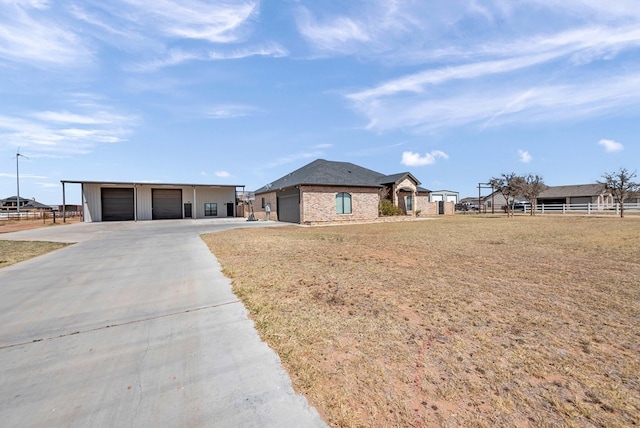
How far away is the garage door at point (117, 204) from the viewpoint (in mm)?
32000

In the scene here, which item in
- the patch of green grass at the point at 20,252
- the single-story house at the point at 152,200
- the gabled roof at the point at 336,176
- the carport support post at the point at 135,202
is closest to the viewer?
the patch of green grass at the point at 20,252

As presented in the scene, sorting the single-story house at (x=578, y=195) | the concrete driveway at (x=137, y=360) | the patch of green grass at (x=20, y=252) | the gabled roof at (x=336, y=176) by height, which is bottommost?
the concrete driveway at (x=137, y=360)

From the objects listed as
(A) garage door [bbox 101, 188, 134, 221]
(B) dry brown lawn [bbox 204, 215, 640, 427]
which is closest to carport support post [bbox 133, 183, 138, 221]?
(A) garage door [bbox 101, 188, 134, 221]

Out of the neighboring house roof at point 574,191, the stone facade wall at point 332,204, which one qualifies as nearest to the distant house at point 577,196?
the neighboring house roof at point 574,191

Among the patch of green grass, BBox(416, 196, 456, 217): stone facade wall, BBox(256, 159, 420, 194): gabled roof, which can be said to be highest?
BBox(256, 159, 420, 194): gabled roof

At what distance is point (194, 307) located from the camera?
4711mm

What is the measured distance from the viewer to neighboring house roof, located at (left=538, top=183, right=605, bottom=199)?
50616mm

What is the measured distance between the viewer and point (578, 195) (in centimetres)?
5222

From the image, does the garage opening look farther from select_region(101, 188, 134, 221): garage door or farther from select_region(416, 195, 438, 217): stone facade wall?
select_region(416, 195, 438, 217): stone facade wall

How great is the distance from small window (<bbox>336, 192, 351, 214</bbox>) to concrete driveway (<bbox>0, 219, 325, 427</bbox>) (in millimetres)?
19529

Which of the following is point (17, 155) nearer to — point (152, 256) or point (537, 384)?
point (152, 256)

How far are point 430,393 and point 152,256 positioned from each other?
886 cm

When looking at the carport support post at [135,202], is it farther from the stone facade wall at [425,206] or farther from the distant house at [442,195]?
the distant house at [442,195]

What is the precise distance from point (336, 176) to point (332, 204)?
A: 3.11 meters
